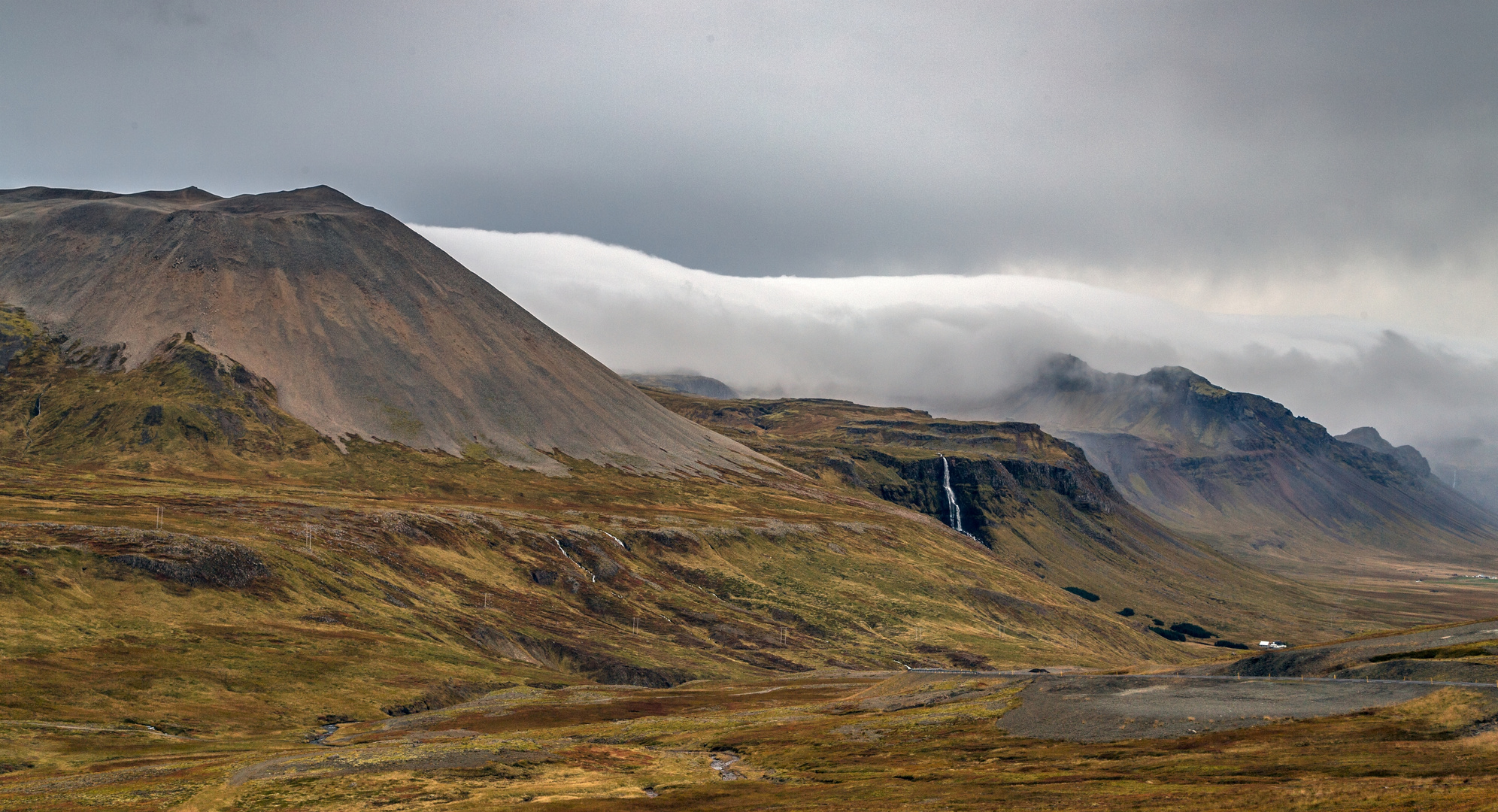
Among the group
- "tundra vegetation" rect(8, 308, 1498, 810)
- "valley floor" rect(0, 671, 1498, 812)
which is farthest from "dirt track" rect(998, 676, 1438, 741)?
"tundra vegetation" rect(8, 308, 1498, 810)

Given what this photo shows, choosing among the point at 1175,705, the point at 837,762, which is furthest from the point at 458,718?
the point at 1175,705

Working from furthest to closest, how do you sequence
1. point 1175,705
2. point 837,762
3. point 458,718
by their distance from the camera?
point 458,718
point 1175,705
point 837,762

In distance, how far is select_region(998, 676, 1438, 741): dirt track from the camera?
77.9 meters

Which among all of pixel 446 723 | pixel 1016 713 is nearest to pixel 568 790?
pixel 1016 713

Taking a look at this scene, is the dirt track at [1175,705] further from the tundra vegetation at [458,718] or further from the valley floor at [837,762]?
the tundra vegetation at [458,718]

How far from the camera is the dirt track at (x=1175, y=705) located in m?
77.9

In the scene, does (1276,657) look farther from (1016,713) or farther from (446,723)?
(446,723)

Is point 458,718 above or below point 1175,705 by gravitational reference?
below

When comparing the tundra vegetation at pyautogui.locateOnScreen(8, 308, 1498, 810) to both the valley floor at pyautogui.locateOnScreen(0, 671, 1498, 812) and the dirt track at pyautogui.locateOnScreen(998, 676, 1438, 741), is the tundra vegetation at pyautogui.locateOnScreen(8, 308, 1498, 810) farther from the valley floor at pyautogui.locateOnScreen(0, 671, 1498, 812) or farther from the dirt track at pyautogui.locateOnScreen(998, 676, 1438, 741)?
the dirt track at pyautogui.locateOnScreen(998, 676, 1438, 741)

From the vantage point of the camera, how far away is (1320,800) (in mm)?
51469

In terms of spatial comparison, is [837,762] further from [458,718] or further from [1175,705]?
[458,718]

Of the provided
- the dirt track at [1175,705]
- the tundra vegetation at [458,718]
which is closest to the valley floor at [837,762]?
the tundra vegetation at [458,718]

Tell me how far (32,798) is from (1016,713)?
7219cm

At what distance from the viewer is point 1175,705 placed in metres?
86.1
